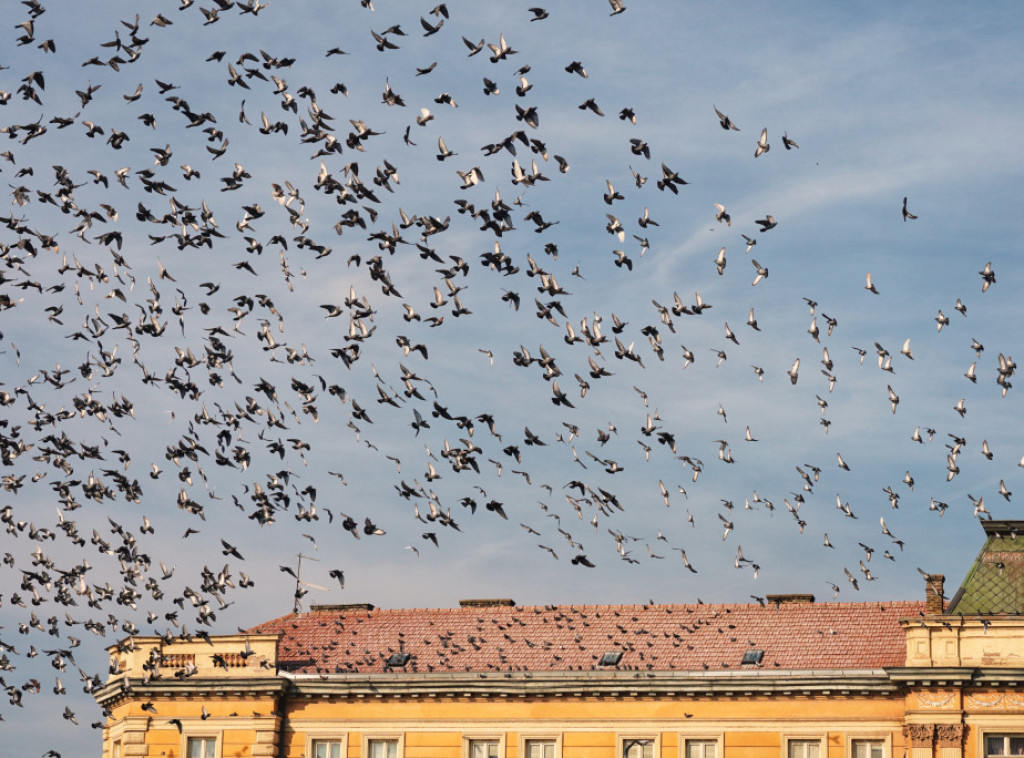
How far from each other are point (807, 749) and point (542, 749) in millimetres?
9019

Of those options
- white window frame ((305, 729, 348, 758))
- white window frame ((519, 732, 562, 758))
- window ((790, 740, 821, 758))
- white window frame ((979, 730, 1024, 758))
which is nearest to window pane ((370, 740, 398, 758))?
white window frame ((305, 729, 348, 758))

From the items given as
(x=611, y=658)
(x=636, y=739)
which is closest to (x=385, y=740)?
(x=611, y=658)

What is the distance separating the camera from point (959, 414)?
47188 millimetres

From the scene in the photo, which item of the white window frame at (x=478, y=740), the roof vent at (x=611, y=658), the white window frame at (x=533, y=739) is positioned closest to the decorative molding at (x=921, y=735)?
the roof vent at (x=611, y=658)

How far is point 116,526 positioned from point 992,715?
1136 inches

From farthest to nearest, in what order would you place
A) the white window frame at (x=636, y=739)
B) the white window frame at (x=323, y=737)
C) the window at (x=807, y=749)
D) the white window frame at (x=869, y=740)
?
the white window frame at (x=323, y=737)
the white window frame at (x=636, y=739)
the window at (x=807, y=749)
the white window frame at (x=869, y=740)

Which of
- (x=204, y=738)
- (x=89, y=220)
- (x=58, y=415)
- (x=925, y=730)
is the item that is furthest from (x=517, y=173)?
(x=204, y=738)

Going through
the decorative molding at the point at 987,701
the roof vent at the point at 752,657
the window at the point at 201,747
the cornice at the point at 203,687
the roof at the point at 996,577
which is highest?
the roof at the point at 996,577

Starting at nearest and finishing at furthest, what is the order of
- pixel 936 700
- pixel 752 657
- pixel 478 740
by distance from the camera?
1. pixel 936 700
2. pixel 752 657
3. pixel 478 740

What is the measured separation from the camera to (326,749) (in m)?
69.4

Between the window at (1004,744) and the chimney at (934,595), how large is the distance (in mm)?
4676

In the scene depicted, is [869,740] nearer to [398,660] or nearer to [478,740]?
[478,740]

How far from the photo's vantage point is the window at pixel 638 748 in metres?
66.9

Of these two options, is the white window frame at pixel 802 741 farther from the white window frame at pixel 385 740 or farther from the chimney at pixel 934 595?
the white window frame at pixel 385 740
